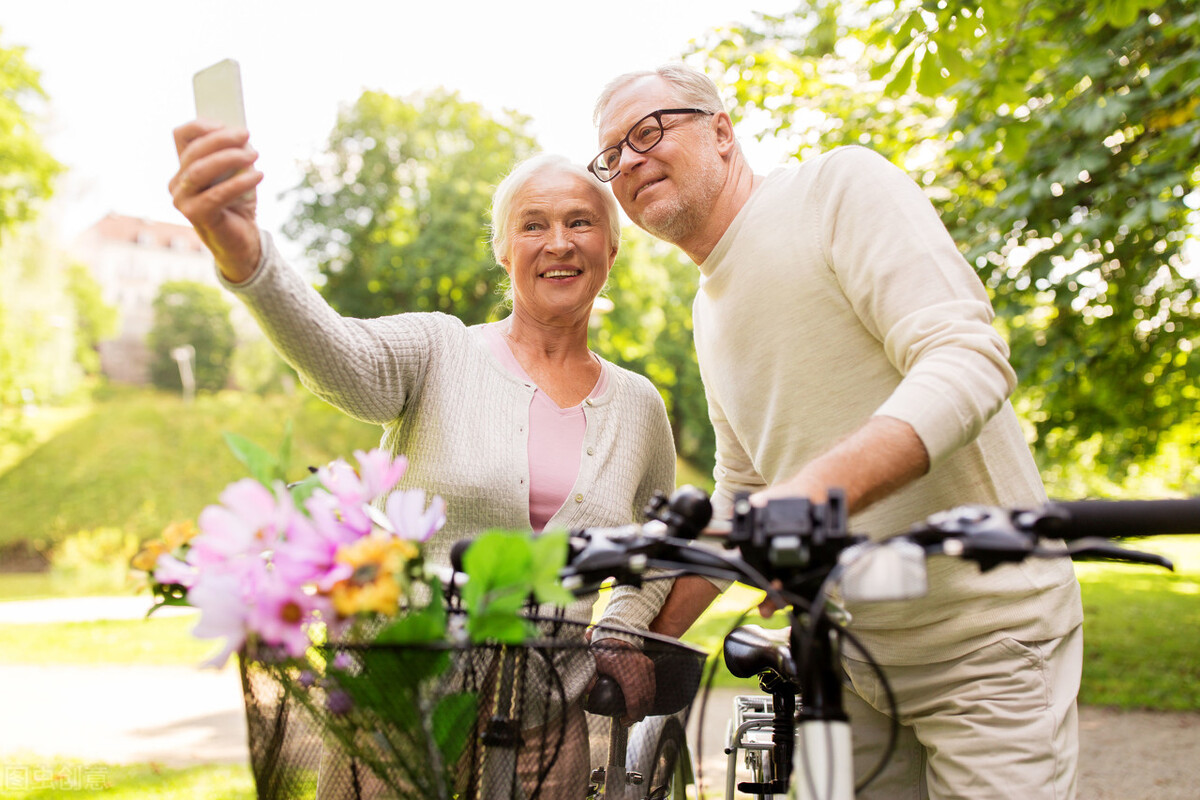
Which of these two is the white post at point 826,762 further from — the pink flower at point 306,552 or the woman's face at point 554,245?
the woman's face at point 554,245

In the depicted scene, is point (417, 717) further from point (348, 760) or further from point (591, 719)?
point (591, 719)

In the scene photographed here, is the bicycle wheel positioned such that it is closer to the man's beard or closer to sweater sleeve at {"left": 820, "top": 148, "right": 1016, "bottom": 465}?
sweater sleeve at {"left": 820, "top": 148, "right": 1016, "bottom": 465}

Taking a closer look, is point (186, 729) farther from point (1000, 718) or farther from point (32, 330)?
point (32, 330)

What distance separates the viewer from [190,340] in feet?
172

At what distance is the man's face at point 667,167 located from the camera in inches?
90.8

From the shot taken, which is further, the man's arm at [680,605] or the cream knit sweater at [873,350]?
the man's arm at [680,605]

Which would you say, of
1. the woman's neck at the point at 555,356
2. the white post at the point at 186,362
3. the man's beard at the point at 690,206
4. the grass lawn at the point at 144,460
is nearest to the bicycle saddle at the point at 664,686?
the woman's neck at the point at 555,356

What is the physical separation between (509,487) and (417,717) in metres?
1.09

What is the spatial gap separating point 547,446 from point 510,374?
0.21 meters

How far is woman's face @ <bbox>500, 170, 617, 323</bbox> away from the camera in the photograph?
2.52 metres

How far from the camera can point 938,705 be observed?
1926mm

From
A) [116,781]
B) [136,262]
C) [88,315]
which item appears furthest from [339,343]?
[136,262]

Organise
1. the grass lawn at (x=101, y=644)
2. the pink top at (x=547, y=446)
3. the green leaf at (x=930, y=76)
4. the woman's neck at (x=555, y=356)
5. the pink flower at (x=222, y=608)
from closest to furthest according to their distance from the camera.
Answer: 1. the pink flower at (x=222, y=608)
2. the pink top at (x=547, y=446)
3. the woman's neck at (x=555, y=356)
4. the green leaf at (x=930, y=76)
5. the grass lawn at (x=101, y=644)

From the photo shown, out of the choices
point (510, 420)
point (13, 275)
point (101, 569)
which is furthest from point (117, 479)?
point (510, 420)
